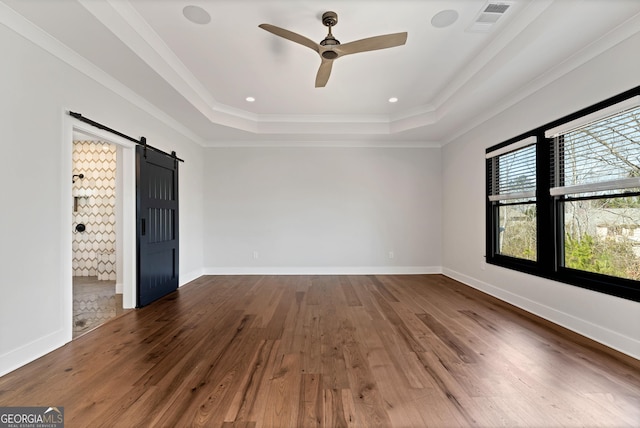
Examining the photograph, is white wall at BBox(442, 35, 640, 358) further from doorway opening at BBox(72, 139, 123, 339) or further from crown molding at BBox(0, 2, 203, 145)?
doorway opening at BBox(72, 139, 123, 339)

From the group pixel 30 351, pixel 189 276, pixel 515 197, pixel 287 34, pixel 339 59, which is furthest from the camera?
pixel 189 276

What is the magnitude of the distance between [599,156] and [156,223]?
519cm

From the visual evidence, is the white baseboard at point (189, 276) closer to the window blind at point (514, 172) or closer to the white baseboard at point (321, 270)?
the white baseboard at point (321, 270)

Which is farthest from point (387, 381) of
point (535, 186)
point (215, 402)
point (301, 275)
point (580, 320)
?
point (301, 275)

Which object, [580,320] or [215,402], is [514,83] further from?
[215,402]

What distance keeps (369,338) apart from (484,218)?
291cm

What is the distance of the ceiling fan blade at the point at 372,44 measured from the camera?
2.42m

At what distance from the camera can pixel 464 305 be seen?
368 cm

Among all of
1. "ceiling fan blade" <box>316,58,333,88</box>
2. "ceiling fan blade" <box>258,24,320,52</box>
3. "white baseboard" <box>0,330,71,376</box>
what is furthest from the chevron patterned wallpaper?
"ceiling fan blade" <box>258,24,320,52</box>

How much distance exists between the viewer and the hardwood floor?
1630 millimetres

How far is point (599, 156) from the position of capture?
271cm

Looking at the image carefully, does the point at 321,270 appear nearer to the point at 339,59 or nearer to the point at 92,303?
the point at 92,303

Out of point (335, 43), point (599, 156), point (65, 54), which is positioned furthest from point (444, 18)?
point (65, 54)

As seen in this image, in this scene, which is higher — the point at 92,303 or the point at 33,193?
the point at 33,193
